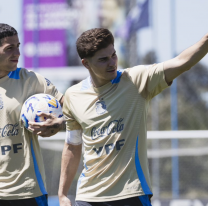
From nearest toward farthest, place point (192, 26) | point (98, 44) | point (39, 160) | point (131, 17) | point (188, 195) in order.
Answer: point (98, 44) < point (39, 160) < point (188, 195) < point (192, 26) < point (131, 17)

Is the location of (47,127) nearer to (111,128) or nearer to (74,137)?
(74,137)

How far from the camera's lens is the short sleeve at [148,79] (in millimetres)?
2980

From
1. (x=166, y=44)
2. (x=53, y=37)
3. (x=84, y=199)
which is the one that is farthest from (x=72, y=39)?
(x=84, y=199)

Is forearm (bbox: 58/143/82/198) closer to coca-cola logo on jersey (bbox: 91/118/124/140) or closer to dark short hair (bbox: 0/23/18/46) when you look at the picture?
coca-cola logo on jersey (bbox: 91/118/124/140)

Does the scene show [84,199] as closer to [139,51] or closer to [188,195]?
[188,195]

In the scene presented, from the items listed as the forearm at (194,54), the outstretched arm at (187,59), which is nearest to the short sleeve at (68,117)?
the outstretched arm at (187,59)

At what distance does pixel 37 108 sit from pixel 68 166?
48cm

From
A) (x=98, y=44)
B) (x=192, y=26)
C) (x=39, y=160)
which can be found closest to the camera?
(x=98, y=44)

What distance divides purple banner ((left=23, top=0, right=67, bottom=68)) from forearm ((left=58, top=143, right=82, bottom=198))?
419cm

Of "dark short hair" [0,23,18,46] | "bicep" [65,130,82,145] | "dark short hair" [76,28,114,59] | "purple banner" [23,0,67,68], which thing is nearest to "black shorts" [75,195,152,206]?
"bicep" [65,130,82,145]

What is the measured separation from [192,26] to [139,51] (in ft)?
Result: 3.60

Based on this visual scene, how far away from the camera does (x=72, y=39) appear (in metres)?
8.01

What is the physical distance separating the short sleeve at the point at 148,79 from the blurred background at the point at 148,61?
3241mm

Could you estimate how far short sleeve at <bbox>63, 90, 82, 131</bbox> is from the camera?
337cm
